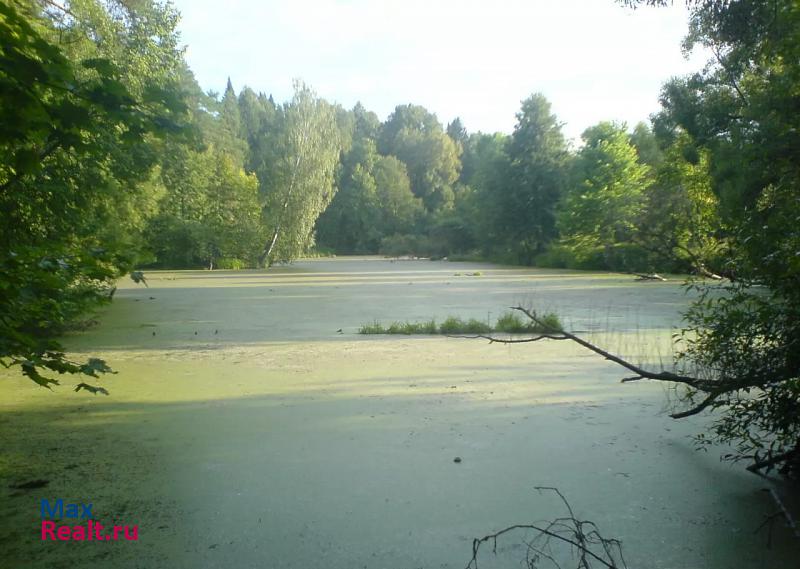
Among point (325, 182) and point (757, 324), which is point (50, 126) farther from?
point (325, 182)

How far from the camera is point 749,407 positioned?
6.42ft

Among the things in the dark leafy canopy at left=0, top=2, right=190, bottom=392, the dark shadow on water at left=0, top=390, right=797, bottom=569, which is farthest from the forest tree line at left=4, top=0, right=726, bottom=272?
the dark shadow on water at left=0, top=390, right=797, bottom=569

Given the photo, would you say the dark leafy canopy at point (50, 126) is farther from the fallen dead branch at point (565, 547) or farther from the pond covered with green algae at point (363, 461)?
the fallen dead branch at point (565, 547)

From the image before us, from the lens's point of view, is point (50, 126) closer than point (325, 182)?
Yes

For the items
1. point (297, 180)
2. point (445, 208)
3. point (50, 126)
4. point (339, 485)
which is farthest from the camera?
point (445, 208)

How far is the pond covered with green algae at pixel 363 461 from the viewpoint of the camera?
1.55m

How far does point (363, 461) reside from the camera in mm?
2150

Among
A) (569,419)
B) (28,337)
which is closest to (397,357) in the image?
(569,419)

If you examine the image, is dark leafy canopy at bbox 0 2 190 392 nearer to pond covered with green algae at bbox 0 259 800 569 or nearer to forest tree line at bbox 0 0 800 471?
forest tree line at bbox 0 0 800 471

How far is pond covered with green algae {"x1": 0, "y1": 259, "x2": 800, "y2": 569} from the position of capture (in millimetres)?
1551

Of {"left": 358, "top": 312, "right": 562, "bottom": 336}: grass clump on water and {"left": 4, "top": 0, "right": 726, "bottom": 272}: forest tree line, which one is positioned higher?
{"left": 4, "top": 0, "right": 726, "bottom": 272}: forest tree line

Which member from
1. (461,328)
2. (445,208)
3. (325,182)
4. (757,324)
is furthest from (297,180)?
(757,324)

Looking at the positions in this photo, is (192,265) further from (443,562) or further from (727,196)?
(443,562)

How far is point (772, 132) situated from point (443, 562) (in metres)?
6.87
